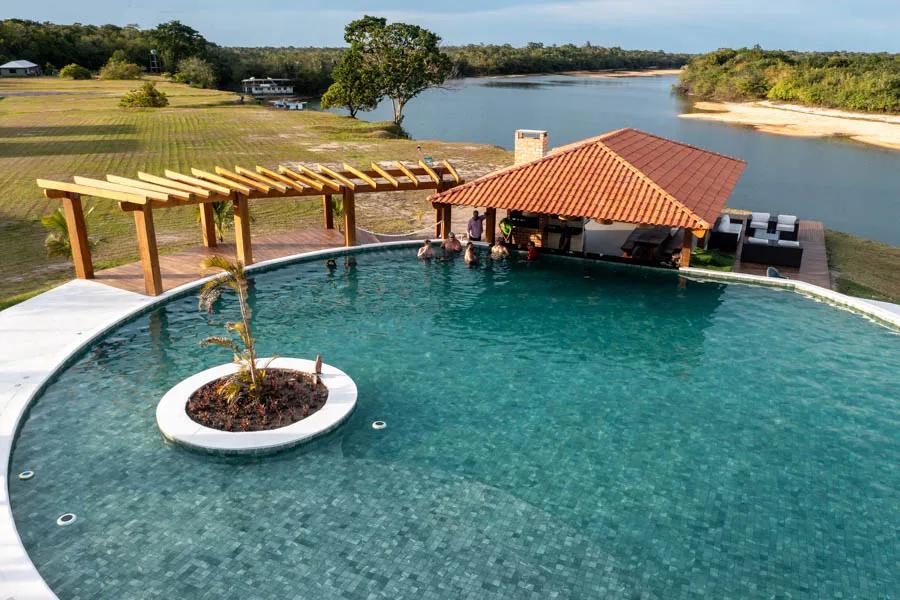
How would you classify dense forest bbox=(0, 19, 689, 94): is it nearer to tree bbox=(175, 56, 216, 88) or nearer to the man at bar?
tree bbox=(175, 56, 216, 88)

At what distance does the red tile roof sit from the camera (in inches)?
700

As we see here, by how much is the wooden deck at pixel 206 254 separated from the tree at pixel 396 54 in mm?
41728

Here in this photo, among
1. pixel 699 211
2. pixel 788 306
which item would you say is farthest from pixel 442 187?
pixel 788 306

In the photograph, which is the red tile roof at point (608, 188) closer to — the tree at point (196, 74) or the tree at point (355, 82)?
the tree at point (355, 82)

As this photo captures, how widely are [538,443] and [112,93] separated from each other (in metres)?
77.9

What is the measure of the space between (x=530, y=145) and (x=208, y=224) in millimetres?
10963

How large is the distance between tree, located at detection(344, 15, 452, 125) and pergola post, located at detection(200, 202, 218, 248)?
43.9 m

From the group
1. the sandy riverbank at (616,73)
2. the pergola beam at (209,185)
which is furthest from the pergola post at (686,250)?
the sandy riverbank at (616,73)

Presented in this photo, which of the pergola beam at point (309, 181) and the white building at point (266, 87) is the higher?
the white building at point (266, 87)

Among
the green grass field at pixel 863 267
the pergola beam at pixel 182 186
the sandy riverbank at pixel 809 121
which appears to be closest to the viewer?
the pergola beam at pixel 182 186

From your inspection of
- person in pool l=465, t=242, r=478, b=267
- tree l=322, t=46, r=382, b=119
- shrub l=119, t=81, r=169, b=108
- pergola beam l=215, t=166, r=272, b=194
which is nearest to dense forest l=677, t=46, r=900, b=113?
tree l=322, t=46, r=382, b=119

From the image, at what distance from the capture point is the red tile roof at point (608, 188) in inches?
700

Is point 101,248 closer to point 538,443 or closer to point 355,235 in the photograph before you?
point 355,235

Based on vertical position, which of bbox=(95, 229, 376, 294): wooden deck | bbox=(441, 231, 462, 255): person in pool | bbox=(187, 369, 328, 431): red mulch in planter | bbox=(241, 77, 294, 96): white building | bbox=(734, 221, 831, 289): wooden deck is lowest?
bbox=(187, 369, 328, 431): red mulch in planter
